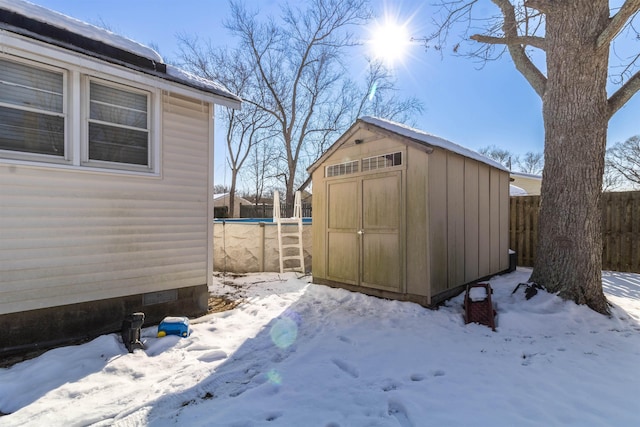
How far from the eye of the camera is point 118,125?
4125mm

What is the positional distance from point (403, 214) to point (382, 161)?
1.02 meters

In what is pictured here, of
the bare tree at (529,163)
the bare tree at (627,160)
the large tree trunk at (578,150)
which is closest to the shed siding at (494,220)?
the large tree trunk at (578,150)

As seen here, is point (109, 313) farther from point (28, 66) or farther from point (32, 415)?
point (28, 66)

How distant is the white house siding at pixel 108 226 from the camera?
3352mm

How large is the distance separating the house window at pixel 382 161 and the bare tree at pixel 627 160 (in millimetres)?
30887

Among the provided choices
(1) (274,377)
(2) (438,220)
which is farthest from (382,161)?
(1) (274,377)

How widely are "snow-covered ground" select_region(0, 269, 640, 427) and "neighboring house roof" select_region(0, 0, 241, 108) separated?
3.30 meters

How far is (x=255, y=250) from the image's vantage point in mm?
8164

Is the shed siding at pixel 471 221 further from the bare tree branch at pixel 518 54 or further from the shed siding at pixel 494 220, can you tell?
the bare tree branch at pixel 518 54

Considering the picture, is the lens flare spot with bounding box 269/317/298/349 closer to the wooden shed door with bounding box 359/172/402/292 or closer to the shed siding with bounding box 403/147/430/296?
the wooden shed door with bounding box 359/172/402/292

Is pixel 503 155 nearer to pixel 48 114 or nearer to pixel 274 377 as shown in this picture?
pixel 274 377

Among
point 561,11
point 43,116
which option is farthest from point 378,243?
point 43,116

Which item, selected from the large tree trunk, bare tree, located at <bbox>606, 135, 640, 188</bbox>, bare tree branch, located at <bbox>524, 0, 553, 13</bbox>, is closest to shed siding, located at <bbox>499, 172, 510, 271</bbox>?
the large tree trunk

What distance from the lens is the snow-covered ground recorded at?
2283 mm
